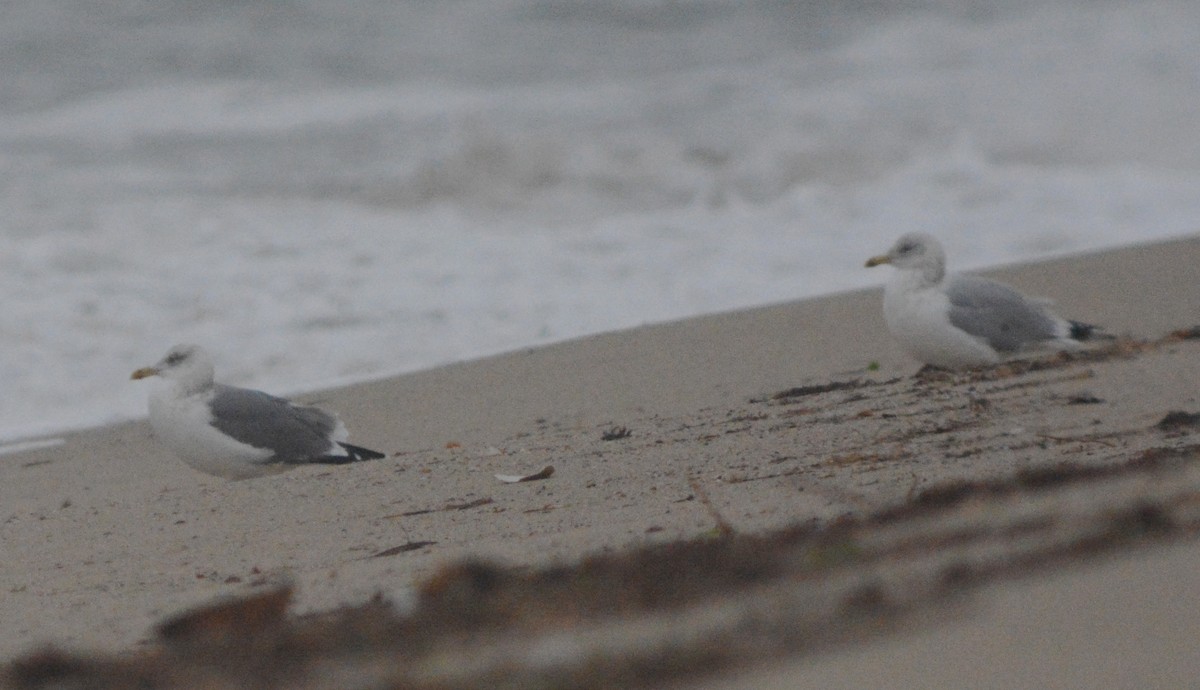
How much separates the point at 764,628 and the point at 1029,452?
7.93 ft

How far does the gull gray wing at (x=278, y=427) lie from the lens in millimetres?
5488

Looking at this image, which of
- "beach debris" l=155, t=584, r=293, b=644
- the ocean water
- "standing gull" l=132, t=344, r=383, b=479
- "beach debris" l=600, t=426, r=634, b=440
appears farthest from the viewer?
the ocean water

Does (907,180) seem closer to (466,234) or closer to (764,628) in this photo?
(466,234)

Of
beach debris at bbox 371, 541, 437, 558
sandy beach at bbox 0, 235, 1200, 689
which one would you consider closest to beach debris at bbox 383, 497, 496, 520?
sandy beach at bbox 0, 235, 1200, 689

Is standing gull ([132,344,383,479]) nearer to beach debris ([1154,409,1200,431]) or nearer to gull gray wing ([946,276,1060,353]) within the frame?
gull gray wing ([946,276,1060,353])

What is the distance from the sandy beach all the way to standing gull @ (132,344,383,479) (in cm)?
20

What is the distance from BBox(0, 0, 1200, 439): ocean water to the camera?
8320 millimetres

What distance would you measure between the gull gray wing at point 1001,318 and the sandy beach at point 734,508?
0.85 ft

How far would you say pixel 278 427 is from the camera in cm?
552

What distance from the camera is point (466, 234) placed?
1045cm

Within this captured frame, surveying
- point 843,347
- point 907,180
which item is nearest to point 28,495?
point 843,347

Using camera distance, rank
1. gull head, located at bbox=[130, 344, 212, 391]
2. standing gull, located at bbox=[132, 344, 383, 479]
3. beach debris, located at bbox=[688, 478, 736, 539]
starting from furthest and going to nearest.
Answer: gull head, located at bbox=[130, 344, 212, 391] < standing gull, located at bbox=[132, 344, 383, 479] < beach debris, located at bbox=[688, 478, 736, 539]

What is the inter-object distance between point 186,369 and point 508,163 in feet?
22.7

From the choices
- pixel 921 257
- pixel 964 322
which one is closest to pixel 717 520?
pixel 964 322
